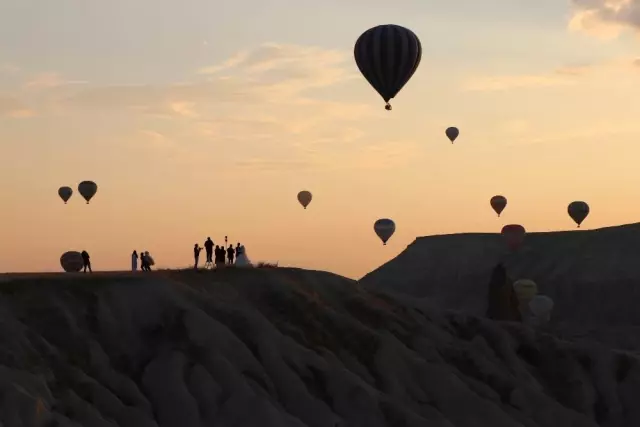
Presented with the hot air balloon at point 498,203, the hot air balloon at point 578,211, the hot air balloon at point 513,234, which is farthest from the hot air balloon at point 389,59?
the hot air balloon at point 513,234

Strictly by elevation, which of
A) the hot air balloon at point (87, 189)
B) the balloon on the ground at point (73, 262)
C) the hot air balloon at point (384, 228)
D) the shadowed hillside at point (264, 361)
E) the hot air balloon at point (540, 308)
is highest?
the hot air balloon at point (384, 228)

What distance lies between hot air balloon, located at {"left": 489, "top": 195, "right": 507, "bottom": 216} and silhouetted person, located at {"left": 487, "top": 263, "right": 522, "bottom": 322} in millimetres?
31554

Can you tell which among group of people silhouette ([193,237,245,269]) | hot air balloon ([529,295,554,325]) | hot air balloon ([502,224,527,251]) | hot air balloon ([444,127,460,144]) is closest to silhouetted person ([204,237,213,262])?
group of people silhouette ([193,237,245,269])

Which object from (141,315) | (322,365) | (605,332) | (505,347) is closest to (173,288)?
(141,315)

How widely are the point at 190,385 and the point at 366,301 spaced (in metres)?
18.7

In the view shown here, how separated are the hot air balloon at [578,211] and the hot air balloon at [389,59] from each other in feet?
204

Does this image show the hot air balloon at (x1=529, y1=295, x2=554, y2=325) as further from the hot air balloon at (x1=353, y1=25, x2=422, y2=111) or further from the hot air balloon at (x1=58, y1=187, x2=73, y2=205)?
the hot air balloon at (x1=58, y1=187, x2=73, y2=205)

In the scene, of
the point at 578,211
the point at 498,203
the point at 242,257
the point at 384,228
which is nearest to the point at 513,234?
the point at 578,211

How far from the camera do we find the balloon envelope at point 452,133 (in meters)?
124

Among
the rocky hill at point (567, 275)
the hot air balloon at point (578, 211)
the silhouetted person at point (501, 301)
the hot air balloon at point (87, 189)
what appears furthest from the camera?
the rocky hill at point (567, 275)

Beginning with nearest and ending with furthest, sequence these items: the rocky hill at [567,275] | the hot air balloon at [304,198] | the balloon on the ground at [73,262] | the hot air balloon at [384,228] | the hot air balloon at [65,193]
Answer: the balloon on the ground at [73,262], the hot air balloon at [65,193], the hot air balloon at [304,198], the hot air balloon at [384,228], the rocky hill at [567,275]

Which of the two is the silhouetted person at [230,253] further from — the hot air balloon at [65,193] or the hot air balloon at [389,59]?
the hot air balloon at [65,193]

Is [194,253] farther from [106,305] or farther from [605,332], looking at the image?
[605,332]

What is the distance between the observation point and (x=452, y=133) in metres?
124
